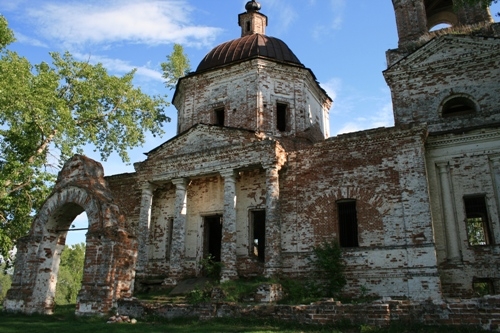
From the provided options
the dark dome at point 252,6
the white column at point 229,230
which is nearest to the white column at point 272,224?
the white column at point 229,230

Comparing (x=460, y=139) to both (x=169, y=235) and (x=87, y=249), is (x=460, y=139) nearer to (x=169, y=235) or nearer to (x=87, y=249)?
(x=169, y=235)

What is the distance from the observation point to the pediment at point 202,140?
14.7 metres

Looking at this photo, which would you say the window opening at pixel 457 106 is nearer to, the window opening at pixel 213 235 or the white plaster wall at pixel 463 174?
the white plaster wall at pixel 463 174

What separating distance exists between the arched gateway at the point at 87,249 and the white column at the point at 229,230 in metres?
2.95

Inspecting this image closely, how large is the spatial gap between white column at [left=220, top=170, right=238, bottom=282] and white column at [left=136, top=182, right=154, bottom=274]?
3.41m

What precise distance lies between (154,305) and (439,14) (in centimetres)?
1721

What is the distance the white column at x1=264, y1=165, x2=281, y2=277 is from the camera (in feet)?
41.1

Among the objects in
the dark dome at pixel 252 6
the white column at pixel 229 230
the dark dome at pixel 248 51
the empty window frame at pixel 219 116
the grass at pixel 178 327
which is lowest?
the grass at pixel 178 327

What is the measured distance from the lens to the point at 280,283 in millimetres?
12250

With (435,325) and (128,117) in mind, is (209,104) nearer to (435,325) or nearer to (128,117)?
(128,117)

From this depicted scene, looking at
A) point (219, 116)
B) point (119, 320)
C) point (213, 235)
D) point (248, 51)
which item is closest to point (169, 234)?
point (213, 235)

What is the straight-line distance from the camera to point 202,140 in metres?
15.7

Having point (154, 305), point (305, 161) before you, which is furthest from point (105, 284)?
point (305, 161)

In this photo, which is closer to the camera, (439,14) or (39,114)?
(39,114)
